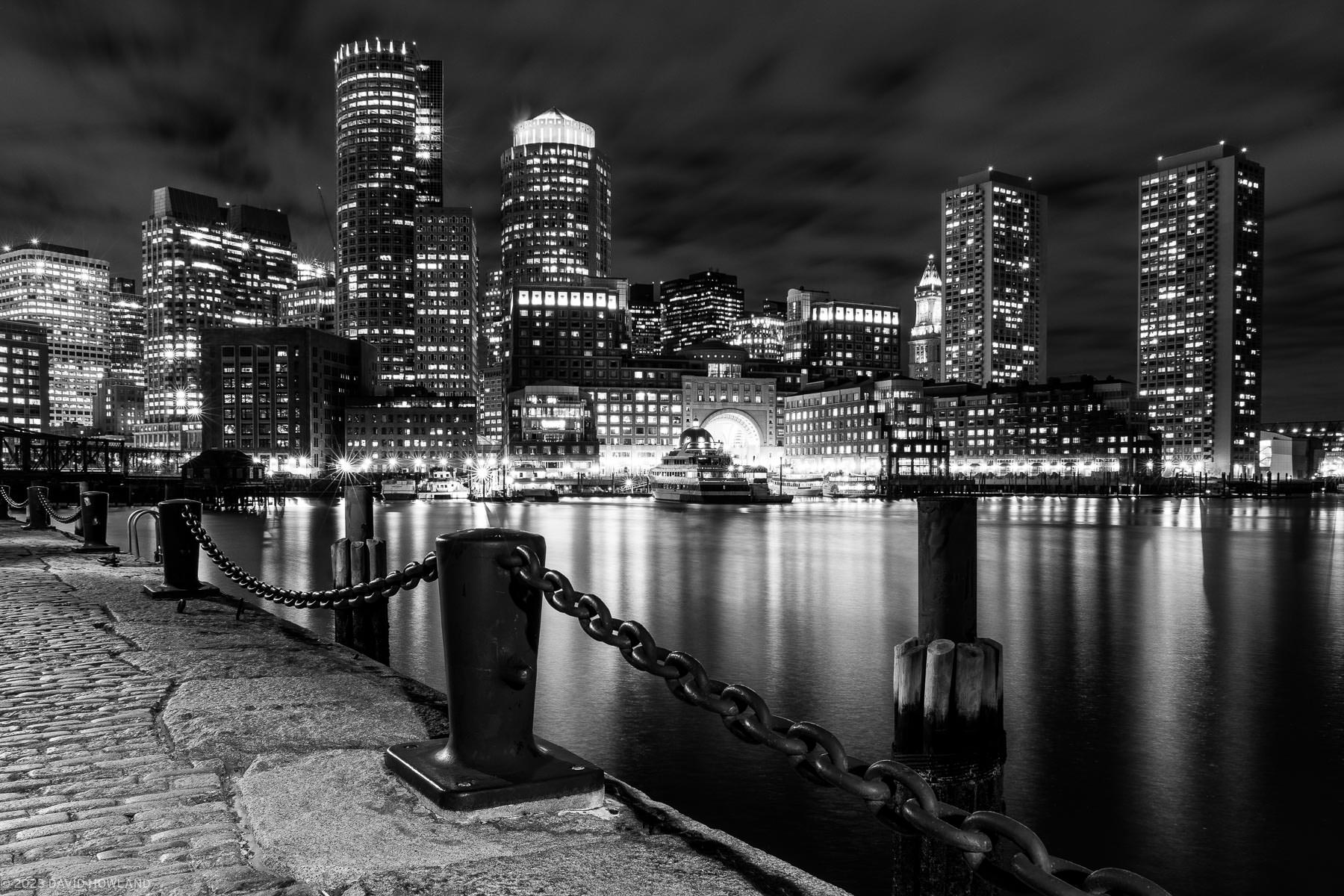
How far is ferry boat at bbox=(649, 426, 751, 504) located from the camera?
388 ft

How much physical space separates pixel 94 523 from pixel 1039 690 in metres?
21.4

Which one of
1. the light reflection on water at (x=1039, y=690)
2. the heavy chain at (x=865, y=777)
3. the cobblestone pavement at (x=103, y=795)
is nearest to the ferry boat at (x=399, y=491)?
the light reflection on water at (x=1039, y=690)

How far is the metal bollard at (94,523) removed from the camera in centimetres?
2136

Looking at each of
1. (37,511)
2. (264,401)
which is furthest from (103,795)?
(264,401)

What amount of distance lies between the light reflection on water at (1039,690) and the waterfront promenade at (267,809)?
154 inches

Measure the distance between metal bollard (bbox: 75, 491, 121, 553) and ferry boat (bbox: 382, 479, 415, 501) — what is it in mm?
105650

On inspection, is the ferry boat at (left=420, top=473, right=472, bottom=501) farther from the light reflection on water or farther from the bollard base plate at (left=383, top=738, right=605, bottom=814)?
the bollard base plate at (left=383, top=738, right=605, bottom=814)

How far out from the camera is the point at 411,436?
195 m

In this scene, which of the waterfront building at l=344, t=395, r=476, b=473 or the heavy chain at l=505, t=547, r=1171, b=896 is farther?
the waterfront building at l=344, t=395, r=476, b=473

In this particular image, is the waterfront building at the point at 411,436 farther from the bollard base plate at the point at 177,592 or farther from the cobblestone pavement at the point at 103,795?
the cobblestone pavement at the point at 103,795

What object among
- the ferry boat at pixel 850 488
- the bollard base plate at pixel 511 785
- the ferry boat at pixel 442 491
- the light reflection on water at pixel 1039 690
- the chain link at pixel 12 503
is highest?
the bollard base plate at pixel 511 785

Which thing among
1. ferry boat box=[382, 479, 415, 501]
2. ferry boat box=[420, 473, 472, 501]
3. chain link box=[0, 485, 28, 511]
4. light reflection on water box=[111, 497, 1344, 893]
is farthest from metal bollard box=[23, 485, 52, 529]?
ferry boat box=[420, 473, 472, 501]

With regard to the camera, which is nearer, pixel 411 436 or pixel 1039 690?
pixel 1039 690

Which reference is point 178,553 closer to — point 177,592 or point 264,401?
point 177,592
